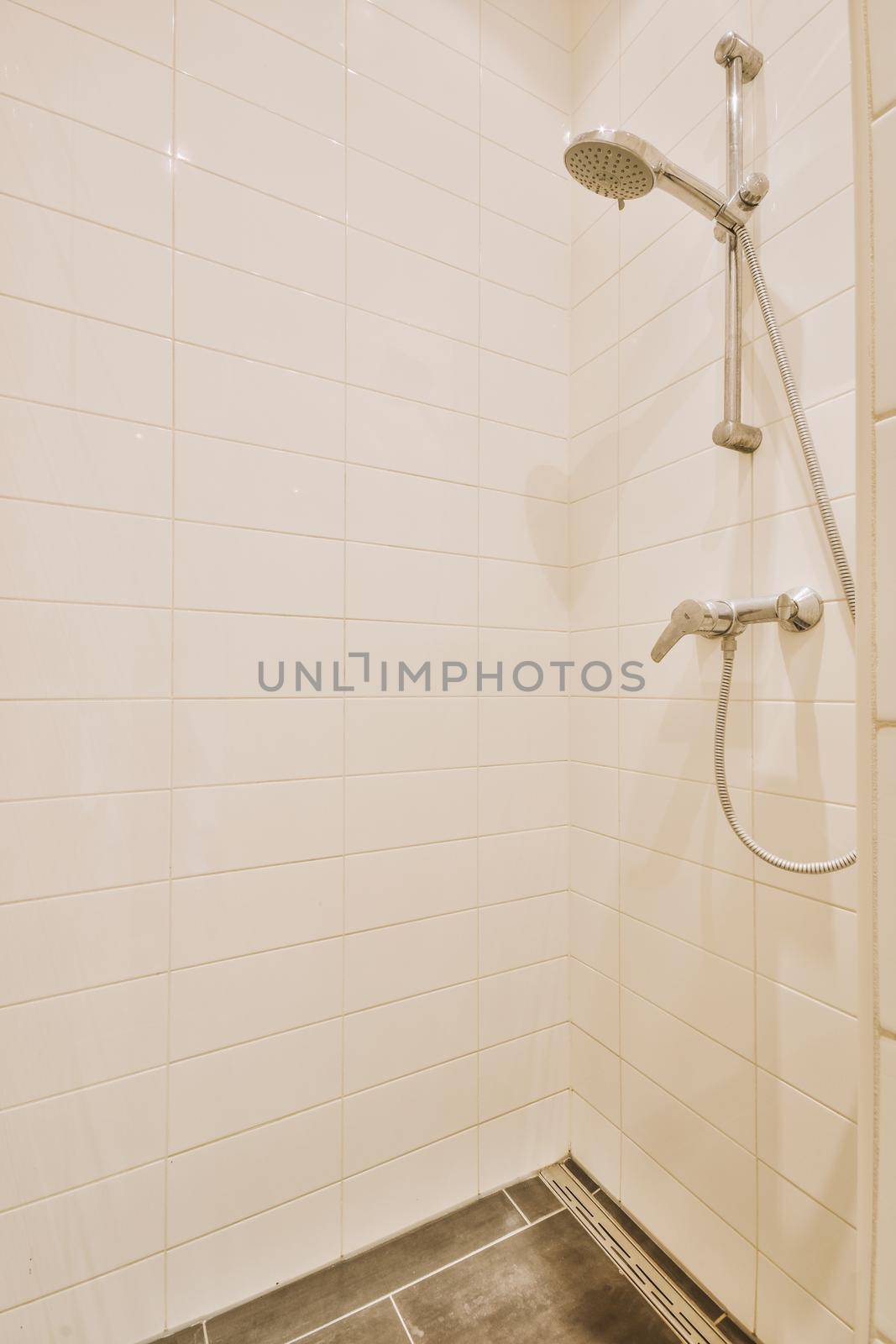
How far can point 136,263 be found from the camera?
0.92m

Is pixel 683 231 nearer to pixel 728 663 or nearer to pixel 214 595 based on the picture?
pixel 728 663

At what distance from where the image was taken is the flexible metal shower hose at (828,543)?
0.77m

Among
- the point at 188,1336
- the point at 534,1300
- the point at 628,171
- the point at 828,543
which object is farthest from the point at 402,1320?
the point at 628,171

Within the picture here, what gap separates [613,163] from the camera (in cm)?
86

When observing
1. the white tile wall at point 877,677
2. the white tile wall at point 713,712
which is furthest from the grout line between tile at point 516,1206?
the white tile wall at point 877,677

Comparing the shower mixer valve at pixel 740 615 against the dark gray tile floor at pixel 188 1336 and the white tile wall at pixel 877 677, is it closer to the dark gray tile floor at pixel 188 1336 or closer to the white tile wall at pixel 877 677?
the white tile wall at pixel 877 677

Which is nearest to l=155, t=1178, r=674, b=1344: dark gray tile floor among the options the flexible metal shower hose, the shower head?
the flexible metal shower hose

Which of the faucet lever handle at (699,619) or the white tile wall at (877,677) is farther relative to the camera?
the faucet lever handle at (699,619)

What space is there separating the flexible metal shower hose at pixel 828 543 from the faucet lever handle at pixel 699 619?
35 mm

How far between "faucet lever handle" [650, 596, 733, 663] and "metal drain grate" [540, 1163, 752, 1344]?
3.26 ft

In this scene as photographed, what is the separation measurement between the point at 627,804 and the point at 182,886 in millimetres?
780
